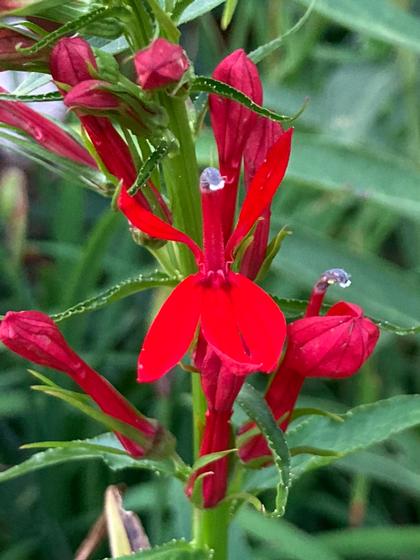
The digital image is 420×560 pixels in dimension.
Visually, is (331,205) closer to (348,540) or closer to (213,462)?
(348,540)

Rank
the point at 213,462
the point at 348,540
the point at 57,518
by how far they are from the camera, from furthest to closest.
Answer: the point at 57,518 < the point at 348,540 < the point at 213,462

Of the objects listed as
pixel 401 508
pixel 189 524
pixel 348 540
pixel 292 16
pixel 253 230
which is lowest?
pixel 401 508

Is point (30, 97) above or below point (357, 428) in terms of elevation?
above

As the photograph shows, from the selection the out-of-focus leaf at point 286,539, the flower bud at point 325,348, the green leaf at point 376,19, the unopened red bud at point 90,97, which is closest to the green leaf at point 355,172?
the green leaf at point 376,19

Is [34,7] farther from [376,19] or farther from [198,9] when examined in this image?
Answer: [376,19]

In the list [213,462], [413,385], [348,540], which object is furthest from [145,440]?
[413,385]

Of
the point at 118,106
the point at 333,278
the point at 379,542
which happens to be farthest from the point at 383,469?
the point at 118,106

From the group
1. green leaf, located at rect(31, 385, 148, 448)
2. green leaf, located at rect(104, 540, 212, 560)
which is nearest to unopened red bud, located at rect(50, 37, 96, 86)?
green leaf, located at rect(31, 385, 148, 448)

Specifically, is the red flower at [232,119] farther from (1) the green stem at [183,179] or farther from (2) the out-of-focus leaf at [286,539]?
(2) the out-of-focus leaf at [286,539]
